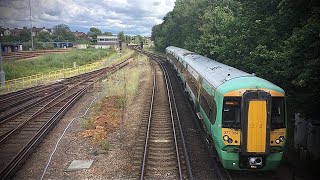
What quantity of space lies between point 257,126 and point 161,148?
5.33 metres

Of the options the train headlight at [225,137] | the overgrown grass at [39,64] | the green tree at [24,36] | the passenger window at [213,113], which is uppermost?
the green tree at [24,36]

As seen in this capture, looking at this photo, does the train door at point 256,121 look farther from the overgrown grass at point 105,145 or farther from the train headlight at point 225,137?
the overgrown grass at point 105,145

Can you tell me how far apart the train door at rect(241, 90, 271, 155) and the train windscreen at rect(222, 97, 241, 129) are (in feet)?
0.87

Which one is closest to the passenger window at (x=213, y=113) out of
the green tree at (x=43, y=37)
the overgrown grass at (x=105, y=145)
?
the overgrown grass at (x=105, y=145)

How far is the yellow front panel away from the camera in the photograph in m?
9.90

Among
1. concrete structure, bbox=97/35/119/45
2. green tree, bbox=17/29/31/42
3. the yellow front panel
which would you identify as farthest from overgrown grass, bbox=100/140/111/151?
concrete structure, bbox=97/35/119/45

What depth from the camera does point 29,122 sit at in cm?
1850

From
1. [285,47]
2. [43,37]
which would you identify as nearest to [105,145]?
[285,47]

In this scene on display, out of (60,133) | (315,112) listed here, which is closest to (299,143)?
(315,112)

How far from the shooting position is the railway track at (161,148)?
11.6 metres

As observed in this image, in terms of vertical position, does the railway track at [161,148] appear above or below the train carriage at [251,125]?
below

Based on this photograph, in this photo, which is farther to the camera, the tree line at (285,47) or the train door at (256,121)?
the tree line at (285,47)

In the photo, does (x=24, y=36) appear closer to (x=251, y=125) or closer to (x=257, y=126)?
(x=251, y=125)

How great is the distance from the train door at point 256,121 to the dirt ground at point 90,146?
4.35 m
